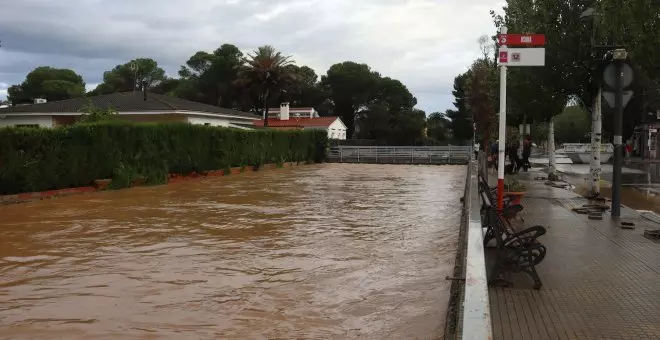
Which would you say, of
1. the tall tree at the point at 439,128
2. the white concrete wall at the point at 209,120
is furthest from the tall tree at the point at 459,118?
the white concrete wall at the point at 209,120

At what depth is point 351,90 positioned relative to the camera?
8106 centimetres

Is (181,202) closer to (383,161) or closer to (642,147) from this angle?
(383,161)

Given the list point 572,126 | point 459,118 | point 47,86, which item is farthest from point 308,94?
point 47,86

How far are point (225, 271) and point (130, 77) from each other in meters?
93.7

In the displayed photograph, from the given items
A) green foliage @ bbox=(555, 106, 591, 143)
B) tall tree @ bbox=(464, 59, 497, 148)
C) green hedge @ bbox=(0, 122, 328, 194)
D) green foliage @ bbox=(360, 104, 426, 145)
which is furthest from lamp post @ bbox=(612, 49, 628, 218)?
green foliage @ bbox=(555, 106, 591, 143)

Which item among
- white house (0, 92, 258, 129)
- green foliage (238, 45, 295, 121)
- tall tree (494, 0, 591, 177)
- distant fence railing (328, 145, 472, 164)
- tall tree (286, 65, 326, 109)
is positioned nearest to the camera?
tall tree (494, 0, 591, 177)

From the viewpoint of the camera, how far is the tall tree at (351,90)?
8038 cm

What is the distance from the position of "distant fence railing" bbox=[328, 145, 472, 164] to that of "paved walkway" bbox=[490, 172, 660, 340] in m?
33.1

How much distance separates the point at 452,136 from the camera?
80.6 meters

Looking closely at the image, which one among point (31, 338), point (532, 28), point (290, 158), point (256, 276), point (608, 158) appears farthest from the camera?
point (608, 158)

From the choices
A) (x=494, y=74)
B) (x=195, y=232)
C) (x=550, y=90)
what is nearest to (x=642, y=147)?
(x=494, y=74)

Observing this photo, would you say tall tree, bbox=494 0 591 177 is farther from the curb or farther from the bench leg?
the curb

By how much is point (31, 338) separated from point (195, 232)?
567cm

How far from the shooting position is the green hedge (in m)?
16.6
